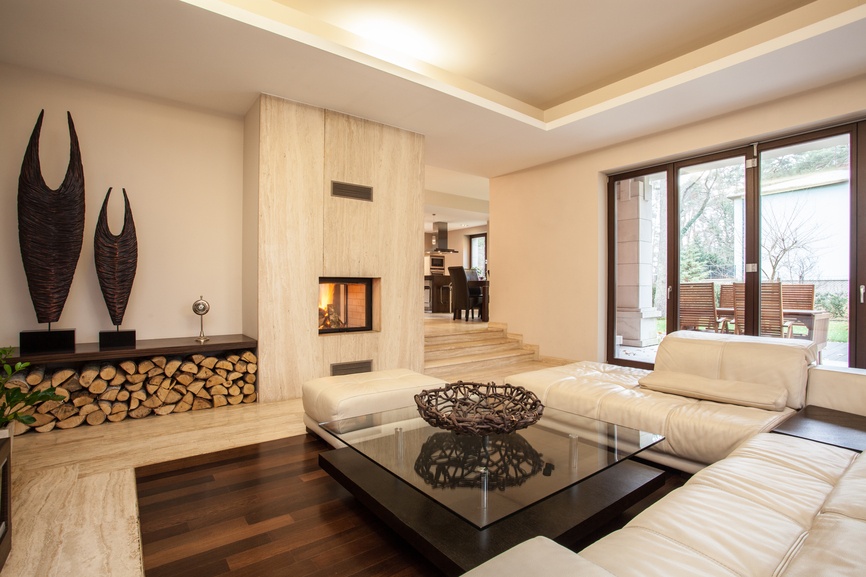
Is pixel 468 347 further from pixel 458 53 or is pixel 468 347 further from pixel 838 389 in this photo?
pixel 838 389

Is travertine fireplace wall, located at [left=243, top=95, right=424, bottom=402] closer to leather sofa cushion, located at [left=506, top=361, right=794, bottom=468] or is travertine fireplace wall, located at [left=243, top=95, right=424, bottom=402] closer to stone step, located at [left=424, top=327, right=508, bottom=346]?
stone step, located at [left=424, top=327, right=508, bottom=346]

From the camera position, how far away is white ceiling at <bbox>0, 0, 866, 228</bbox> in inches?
117

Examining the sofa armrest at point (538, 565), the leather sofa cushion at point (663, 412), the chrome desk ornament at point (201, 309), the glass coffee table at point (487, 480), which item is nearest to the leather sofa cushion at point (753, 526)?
the sofa armrest at point (538, 565)

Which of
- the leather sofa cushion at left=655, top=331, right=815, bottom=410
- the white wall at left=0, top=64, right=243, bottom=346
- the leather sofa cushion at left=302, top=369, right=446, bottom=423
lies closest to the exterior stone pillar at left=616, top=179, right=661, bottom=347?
the leather sofa cushion at left=655, top=331, right=815, bottom=410

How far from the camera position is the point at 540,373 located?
314 centimetres

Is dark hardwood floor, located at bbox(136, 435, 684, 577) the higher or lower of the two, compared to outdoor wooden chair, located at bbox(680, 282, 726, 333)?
lower

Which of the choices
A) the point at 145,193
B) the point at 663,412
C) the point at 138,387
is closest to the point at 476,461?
→ the point at 663,412

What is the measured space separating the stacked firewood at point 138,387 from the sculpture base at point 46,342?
0.15m

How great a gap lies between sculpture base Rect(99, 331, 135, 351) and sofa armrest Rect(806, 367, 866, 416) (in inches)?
184

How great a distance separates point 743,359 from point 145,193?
16.1 ft

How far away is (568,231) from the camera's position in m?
5.79

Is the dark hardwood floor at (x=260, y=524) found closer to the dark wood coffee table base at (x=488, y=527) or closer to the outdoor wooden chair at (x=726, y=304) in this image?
the dark wood coffee table base at (x=488, y=527)

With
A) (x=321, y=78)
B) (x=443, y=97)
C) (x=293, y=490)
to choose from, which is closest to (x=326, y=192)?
(x=321, y=78)

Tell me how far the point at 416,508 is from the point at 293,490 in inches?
32.4
